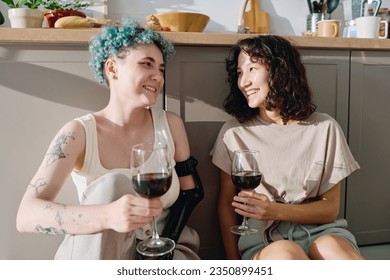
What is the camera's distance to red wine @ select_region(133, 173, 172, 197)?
895 mm

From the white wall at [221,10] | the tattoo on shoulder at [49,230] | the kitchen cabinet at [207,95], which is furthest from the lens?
the white wall at [221,10]

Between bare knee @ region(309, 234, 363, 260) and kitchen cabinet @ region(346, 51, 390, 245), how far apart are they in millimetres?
563

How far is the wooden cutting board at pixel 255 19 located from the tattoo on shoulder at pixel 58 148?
135 centimetres

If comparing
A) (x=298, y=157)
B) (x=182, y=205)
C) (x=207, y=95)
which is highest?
(x=207, y=95)

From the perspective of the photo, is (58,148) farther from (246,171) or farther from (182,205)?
(246,171)

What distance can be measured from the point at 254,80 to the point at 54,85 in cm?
72

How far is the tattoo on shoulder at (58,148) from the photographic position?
1084mm

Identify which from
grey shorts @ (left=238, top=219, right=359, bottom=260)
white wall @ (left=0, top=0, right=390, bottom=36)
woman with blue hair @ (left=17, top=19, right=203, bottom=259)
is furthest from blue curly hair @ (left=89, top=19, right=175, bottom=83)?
white wall @ (left=0, top=0, right=390, bottom=36)

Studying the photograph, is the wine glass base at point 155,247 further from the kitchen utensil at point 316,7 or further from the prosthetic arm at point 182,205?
the kitchen utensil at point 316,7

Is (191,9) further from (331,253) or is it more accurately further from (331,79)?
(331,253)

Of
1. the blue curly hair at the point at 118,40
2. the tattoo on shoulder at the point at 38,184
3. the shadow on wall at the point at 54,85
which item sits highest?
the blue curly hair at the point at 118,40

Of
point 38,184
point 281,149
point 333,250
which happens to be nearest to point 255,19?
point 281,149

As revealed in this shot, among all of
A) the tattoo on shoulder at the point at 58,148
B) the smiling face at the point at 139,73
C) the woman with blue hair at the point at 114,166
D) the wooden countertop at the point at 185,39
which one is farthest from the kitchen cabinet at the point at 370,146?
the tattoo on shoulder at the point at 58,148

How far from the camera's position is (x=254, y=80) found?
1313 millimetres
